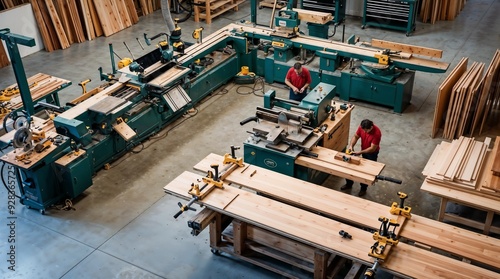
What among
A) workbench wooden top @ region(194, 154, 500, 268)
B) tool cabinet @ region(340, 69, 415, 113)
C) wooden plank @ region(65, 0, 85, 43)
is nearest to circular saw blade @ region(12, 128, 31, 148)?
workbench wooden top @ region(194, 154, 500, 268)

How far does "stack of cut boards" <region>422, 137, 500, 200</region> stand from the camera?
649 centimetres

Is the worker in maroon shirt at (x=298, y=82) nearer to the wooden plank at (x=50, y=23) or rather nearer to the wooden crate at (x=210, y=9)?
the wooden crate at (x=210, y=9)

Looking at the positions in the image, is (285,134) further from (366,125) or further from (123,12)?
(123,12)

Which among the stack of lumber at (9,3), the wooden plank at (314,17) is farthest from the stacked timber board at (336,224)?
the stack of lumber at (9,3)

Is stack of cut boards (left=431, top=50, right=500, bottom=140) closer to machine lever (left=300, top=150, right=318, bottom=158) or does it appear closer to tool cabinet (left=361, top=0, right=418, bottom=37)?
machine lever (left=300, top=150, right=318, bottom=158)

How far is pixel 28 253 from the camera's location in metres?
6.77

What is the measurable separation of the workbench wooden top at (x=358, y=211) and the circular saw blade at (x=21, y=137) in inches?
88.2

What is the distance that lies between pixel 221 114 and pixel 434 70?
363cm

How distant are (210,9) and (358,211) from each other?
→ 28.3ft

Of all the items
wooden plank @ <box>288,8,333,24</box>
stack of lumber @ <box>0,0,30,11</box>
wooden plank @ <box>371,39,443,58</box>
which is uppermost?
stack of lumber @ <box>0,0,30,11</box>

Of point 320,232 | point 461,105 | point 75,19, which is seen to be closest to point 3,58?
point 75,19

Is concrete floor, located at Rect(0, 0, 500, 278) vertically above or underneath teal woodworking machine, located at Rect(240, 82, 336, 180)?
underneath

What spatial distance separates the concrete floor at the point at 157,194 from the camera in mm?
6570

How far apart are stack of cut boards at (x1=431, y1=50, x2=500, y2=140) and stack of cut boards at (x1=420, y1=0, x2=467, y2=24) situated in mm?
4275
